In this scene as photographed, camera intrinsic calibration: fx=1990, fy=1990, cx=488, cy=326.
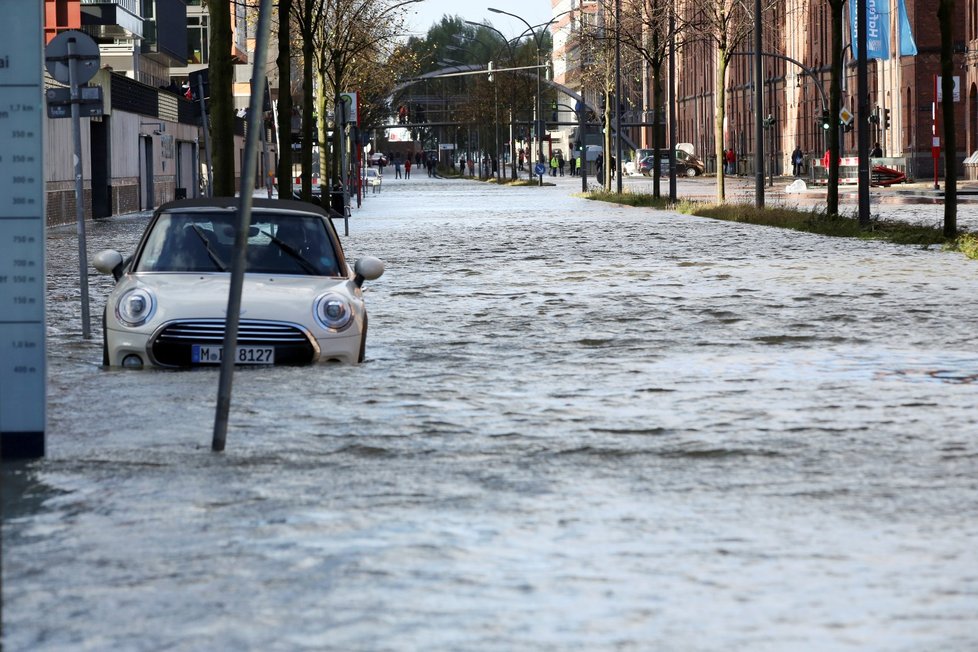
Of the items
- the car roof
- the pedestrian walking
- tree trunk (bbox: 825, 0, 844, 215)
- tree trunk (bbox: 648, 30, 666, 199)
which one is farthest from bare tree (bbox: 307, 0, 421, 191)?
the car roof

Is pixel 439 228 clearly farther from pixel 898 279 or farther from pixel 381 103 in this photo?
pixel 381 103

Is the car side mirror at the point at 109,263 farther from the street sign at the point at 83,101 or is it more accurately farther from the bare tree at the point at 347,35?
the bare tree at the point at 347,35

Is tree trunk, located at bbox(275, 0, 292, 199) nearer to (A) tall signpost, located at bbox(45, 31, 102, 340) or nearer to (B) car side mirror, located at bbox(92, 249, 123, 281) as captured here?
(A) tall signpost, located at bbox(45, 31, 102, 340)

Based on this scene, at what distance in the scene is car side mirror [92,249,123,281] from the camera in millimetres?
13961

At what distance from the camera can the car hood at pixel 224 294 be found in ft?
43.5

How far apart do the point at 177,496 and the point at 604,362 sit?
6.11 meters

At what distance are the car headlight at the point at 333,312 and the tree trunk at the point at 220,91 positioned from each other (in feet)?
43.6

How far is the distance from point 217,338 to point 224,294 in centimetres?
31

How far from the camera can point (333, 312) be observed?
13.5 meters

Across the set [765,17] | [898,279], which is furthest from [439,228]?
[765,17]

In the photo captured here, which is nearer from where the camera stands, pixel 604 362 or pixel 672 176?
pixel 604 362

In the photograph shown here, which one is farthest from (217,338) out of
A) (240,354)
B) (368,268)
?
(368,268)

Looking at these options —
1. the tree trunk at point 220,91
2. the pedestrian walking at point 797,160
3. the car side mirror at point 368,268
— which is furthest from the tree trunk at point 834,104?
the pedestrian walking at point 797,160

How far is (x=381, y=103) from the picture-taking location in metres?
122
